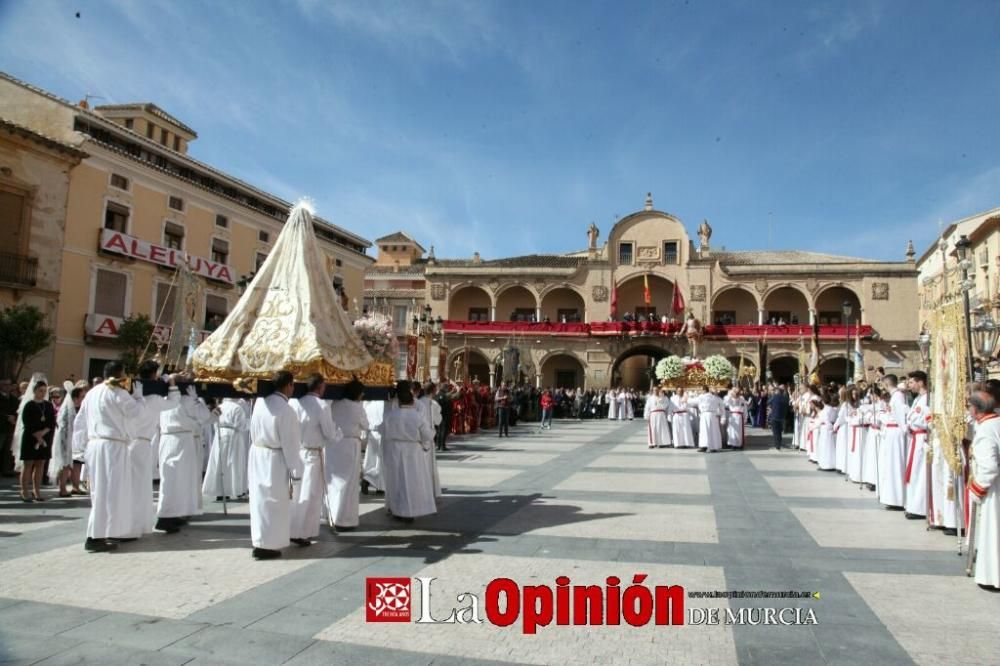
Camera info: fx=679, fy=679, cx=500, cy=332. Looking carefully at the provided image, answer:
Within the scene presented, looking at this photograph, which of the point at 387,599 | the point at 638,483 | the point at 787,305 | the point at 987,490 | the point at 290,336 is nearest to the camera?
the point at 387,599

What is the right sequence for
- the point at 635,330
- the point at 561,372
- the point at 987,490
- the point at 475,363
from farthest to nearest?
the point at 475,363 < the point at 561,372 < the point at 635,330 < the point at 987,490

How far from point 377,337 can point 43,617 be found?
5.16 meters

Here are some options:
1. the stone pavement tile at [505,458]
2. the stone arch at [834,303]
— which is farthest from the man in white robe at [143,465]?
the stone arch at [834,303]

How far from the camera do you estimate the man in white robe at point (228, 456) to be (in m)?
9.51

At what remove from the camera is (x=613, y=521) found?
7.76 m

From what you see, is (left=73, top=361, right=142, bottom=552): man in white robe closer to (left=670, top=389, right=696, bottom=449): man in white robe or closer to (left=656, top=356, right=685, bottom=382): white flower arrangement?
(left=670, top=389, right=696, bottom=449): man in white robe

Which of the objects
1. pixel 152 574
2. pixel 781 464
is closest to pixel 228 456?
pixel 152 574

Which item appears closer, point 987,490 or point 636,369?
point 987,490

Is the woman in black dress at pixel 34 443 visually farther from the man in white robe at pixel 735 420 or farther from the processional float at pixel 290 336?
the man in white robe at pixel 735 420

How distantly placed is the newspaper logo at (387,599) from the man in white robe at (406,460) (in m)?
2.34

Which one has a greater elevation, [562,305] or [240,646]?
[562,305]

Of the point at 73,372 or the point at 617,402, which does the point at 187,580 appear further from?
the point at 617,402

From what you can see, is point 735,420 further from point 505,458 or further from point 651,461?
point 505,458

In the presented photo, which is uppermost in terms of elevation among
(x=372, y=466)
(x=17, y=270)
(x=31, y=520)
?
(x=17, y=270)
